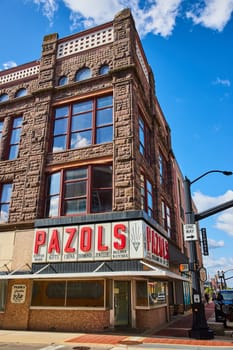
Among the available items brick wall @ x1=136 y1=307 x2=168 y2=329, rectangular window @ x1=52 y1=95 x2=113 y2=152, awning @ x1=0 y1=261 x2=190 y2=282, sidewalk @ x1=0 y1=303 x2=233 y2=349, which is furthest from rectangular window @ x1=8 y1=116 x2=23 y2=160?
brick wall @ x1=136 y1=307 x2=168 y2=329

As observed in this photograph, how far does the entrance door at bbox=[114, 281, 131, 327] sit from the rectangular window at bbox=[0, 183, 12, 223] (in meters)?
7.38

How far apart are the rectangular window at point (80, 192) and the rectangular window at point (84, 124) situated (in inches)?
65.7

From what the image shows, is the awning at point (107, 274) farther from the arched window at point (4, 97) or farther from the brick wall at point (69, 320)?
the arched window at point (4, 97)

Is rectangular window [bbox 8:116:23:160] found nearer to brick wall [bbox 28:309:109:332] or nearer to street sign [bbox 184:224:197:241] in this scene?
brick wall [bbox 28:309:109:332]

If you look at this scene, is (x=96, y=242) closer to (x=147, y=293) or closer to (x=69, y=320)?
(x=147, y=293)

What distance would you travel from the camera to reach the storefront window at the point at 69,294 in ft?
42.9

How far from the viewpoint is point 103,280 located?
1327 centimetres

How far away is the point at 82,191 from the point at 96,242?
9.86 feet

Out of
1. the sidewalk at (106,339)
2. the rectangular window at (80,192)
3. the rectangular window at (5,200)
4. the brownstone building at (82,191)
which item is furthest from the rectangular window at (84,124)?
the sidewalk at (106,339)

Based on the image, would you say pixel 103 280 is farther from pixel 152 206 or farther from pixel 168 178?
pixel 168 178

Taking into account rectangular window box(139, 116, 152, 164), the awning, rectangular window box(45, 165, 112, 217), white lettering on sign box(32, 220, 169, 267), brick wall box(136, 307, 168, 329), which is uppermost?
rectangular window box(139, 116, 152, 164)

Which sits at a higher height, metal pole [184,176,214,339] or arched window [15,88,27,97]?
arched window [15,88,27,97]

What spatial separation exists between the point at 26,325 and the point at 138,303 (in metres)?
5.18

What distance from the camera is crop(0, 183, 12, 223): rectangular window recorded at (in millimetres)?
16688
